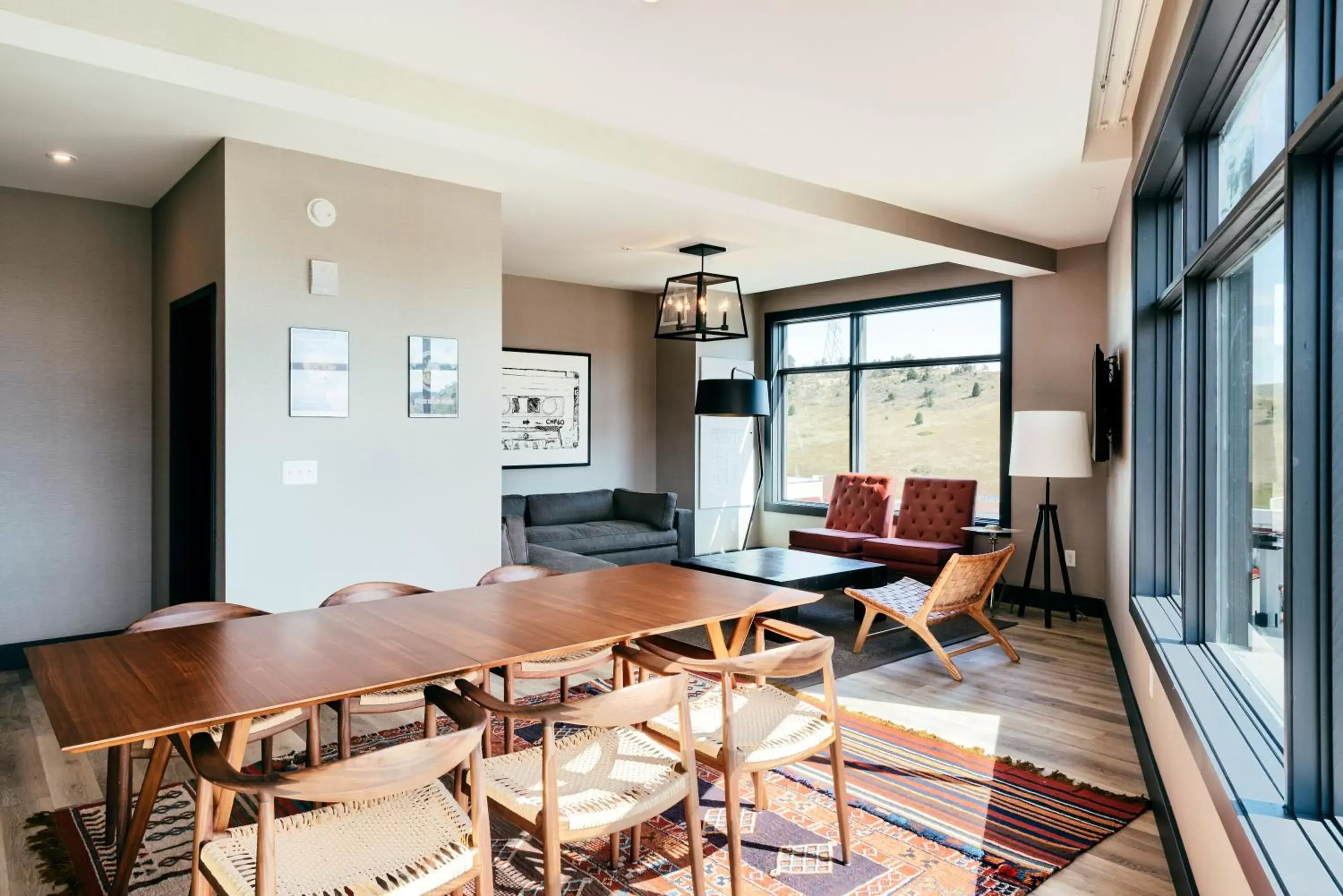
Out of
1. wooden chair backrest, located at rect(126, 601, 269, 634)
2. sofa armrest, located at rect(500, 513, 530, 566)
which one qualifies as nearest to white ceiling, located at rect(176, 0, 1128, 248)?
wooden chair backrest, located at rect(126, 601, 269, 634)

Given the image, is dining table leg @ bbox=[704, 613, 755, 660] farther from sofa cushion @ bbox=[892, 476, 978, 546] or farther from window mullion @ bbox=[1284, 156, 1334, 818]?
sofa cushion @ bbox=[892, 476, 978, 546]

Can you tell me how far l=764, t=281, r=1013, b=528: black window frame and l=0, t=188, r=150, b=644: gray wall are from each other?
5543mm

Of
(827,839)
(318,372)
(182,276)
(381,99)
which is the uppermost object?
(381,99)

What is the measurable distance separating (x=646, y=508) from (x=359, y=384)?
3.76m

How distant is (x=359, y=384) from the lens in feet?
13.6

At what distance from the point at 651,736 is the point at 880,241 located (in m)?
3.82

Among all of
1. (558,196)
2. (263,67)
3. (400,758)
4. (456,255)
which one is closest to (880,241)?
(558,196)

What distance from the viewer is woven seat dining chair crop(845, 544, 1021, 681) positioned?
4.39 metres

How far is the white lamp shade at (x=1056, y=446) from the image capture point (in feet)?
18.2

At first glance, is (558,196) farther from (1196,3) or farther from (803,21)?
(1196,3)

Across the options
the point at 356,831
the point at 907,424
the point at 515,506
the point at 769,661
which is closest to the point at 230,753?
the point at 356,831

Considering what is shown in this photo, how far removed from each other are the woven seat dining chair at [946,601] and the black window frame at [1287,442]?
156cm

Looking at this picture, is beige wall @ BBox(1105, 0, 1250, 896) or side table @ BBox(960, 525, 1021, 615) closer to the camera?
beige wall @ BBox(1105, 0, 1250, 896)

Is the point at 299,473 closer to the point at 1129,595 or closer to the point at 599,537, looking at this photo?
the point at 599,537
